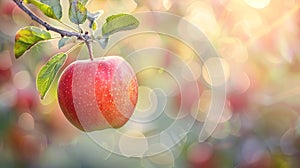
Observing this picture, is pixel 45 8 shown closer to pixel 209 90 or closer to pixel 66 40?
pixel 66 40

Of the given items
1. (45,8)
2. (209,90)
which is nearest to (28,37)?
(45,8)

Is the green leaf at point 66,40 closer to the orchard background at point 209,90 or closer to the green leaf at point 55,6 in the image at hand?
the green leaf at point 55,6

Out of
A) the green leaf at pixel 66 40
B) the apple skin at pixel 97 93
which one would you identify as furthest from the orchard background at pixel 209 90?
the green leaf at pixel 66 40

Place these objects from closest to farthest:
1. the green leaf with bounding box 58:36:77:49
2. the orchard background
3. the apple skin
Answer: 1. the green leaf with bounding box 58:36:77:49
2. the apple skin
3. the orchard background

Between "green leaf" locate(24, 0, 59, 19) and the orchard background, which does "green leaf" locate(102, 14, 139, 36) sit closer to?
"green leaf" locate(24, 0, 59, 19)

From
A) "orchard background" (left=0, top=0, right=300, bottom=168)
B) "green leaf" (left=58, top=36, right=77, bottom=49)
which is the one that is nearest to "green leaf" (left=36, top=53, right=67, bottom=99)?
"green leaf" (left=58, top=36, right=77, bottom=49)
